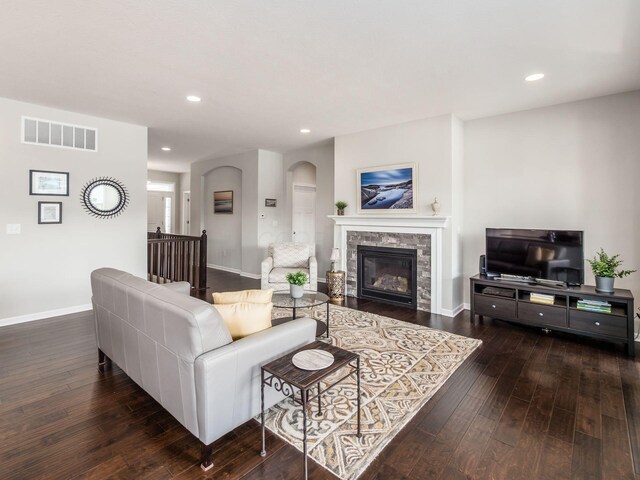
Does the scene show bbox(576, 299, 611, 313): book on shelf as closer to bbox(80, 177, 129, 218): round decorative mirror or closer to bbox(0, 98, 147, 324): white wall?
bbox(0, 98, 147, 324): white wall

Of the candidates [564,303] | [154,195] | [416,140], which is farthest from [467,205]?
[154,195]

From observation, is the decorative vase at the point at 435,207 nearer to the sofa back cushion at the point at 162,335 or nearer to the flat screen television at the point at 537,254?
the flat screen television at the point at 537,254

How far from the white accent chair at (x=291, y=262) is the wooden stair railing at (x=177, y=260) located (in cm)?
140

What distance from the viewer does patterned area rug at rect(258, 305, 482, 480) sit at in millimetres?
1885

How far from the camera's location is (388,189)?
5078 mm

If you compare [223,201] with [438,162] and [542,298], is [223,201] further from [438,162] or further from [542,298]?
[542,298]

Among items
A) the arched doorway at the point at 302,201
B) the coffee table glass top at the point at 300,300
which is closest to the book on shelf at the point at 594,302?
the coffee table glass top at the point at 300,300

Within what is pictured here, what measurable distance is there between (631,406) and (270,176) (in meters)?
6.53

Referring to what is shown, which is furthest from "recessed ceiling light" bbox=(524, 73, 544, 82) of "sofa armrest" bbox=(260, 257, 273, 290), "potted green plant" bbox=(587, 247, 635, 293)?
"sofa armrest" bbox=(260, 257, 273, 290)

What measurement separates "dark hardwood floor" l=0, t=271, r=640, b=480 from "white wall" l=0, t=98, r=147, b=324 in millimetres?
1430

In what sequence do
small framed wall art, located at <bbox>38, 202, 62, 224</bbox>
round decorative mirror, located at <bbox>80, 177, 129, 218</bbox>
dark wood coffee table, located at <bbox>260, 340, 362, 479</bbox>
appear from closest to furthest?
dark wood coffee table, located at <bbox>260, 340, 362, 479</bbox>, small framed wall art, located at <bbox>38, 202, 62, 224</bbox>, round decorative mirror, located at <bbox>80, 177, 129, 218</bbox>

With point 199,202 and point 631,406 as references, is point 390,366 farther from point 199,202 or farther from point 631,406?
point 199,202

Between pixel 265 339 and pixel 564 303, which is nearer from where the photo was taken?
pixel 265 339

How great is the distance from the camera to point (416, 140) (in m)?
4.76
